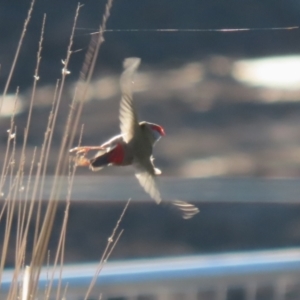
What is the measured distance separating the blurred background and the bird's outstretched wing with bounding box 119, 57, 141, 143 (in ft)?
17.1

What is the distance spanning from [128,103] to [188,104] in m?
8.65

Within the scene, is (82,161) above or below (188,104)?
above

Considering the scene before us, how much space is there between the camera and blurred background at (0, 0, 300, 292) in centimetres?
773

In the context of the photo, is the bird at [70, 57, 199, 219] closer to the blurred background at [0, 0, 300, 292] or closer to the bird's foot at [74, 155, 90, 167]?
the bird's foot at [74, 155, 90, 167]

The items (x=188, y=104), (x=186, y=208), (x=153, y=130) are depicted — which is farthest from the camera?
(x=188, y=104)

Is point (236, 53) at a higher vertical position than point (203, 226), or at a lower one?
higher

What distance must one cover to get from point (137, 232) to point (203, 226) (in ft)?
1.80

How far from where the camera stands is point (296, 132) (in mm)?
9781

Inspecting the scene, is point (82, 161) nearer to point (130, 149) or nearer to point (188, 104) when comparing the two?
point (130, 149)

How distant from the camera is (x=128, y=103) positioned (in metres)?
1.42

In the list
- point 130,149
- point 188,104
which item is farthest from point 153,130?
point 188,104

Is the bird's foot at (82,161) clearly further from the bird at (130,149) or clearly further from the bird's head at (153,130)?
the bird's head at (153,130)

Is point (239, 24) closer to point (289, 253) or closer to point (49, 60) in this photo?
point (49, 60)

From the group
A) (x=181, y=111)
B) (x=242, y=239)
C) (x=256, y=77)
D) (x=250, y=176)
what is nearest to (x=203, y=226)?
(x=242, y=239)
